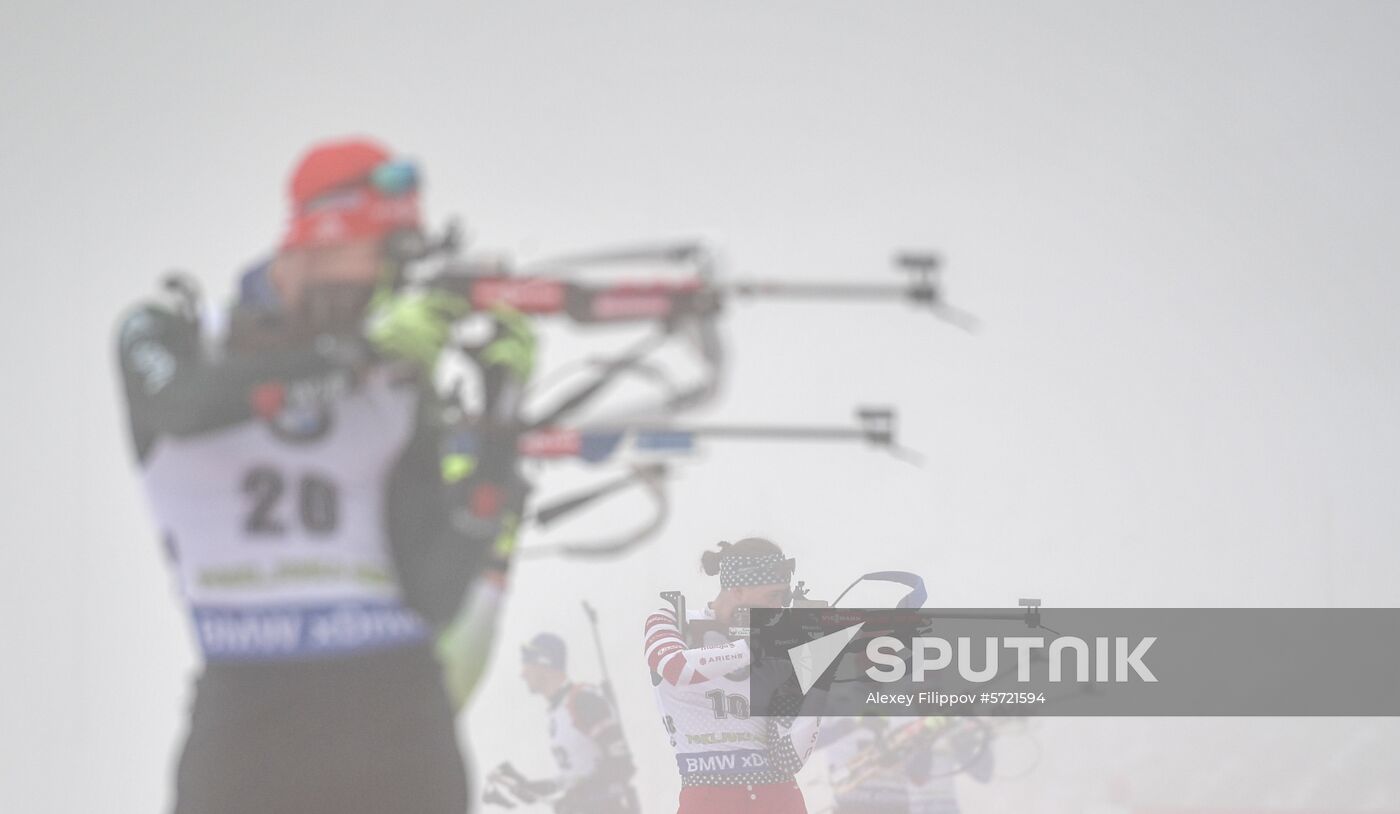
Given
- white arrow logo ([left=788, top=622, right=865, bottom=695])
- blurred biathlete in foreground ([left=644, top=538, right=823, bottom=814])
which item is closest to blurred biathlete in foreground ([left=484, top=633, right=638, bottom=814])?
blurred biathlete in foreground ([left=644, top=538, right=823, bottom=814])

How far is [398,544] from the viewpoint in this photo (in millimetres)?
1765

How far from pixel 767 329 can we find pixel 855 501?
2.62 feet

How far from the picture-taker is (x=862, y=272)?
5.98m

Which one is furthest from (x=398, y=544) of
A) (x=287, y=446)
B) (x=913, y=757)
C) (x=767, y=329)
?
(x=767, y=329)

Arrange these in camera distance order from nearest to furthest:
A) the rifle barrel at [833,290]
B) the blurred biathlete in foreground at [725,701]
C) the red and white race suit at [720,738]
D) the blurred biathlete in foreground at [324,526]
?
the blurred biathlete in foreground at [324,526]
the rifle barrel at [833,290]
the blurred biathlete in foreground at [725,701]
the red and white race suit at [720,738]

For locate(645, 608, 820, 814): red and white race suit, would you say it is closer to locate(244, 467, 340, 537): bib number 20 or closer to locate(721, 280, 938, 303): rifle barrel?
locate(721, 280, 938, 303): rifle barrel

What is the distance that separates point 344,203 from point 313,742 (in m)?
0.54

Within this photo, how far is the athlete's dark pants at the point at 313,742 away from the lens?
1742 millimetres

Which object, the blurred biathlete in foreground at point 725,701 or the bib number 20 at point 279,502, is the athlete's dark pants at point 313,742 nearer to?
the bib number 20 at point 279,502

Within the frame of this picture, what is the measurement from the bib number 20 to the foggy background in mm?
3424

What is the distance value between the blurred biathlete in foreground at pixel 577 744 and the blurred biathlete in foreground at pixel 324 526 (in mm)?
4141

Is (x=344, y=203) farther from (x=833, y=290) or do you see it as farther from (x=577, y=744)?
(x=577, y=744)

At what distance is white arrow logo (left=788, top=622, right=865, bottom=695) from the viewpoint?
12.2ft

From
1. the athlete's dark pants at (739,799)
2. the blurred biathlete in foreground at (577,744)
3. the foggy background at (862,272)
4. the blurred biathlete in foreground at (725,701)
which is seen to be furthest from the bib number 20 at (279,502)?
the blurred biathlete in foreground at (577,744)
